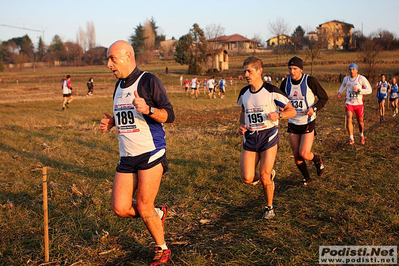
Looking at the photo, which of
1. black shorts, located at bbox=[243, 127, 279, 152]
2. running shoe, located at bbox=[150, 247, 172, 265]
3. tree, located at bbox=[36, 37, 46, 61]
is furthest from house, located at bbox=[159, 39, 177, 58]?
running shoe, located at bbox=[150, 247, 172, 265]

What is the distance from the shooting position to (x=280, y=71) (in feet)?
188

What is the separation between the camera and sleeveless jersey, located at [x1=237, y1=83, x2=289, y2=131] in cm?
552

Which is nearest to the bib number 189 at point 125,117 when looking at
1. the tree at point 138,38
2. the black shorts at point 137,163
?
the black shorts at point 137,163

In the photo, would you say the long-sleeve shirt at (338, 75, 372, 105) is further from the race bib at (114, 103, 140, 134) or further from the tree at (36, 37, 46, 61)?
the tree at (36, 37, 46, 61)

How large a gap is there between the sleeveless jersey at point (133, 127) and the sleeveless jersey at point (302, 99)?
3895 mm

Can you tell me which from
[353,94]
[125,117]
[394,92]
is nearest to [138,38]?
[394,92]

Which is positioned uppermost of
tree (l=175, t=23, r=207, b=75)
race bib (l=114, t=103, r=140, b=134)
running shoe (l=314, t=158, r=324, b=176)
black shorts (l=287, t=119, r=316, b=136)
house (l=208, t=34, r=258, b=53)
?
house (l=208, t=34, r=258, b=53)

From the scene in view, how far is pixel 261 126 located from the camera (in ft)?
18.2

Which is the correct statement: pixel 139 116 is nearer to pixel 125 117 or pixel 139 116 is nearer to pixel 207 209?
pixel 125 117

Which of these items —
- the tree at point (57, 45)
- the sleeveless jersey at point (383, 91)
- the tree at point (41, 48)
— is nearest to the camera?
the sleeveless jersey at point (383, 91)

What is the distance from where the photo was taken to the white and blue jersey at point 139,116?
3.97 metres

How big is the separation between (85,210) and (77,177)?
2267mm

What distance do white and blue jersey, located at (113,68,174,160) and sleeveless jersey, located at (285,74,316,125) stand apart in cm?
382

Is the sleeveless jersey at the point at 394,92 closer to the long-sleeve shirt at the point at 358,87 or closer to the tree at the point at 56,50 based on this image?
the long-sleeve shirt at the point at 358,87
